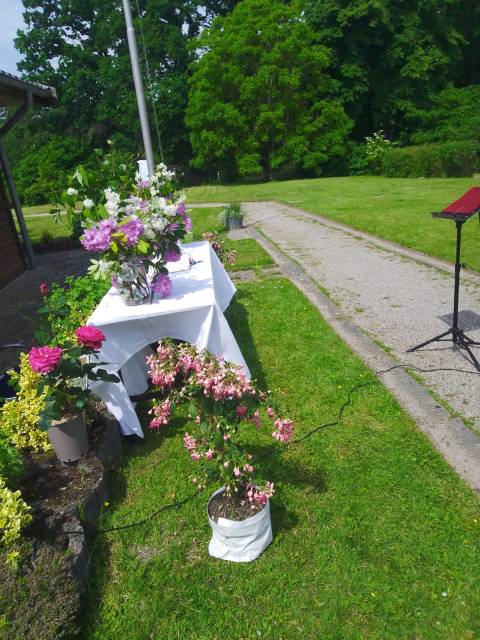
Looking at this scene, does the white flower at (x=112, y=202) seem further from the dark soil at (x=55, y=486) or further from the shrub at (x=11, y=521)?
the shrub at (x=11, y=521)

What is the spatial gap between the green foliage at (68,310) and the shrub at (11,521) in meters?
1.01

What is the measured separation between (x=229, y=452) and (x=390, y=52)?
114ft

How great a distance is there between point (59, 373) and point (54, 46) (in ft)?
143

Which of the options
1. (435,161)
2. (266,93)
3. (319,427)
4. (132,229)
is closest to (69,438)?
(132,229)

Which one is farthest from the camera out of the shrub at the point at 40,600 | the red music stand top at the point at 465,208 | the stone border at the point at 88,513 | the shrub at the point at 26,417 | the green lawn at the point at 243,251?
the green lawn at the point at 243,251

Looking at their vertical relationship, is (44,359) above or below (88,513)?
above

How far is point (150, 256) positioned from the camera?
3754mm

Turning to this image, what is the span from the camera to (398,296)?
6.75m

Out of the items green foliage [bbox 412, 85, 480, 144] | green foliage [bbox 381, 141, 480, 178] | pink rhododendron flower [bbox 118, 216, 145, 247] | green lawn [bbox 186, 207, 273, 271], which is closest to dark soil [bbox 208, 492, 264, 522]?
pink rhododendron flower [bbox 118, 216, 145, 247]

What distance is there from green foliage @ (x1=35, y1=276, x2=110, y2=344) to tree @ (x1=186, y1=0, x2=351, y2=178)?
26.7 metres

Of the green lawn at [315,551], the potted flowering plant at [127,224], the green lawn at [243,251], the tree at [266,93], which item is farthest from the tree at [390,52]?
the green lawn at [315,551]

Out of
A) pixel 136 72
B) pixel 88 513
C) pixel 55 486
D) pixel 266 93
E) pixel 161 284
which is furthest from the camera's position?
pixel 266 93

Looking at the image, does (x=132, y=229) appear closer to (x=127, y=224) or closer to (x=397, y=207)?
(x=127, y=224)

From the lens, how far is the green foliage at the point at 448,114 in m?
29.7
